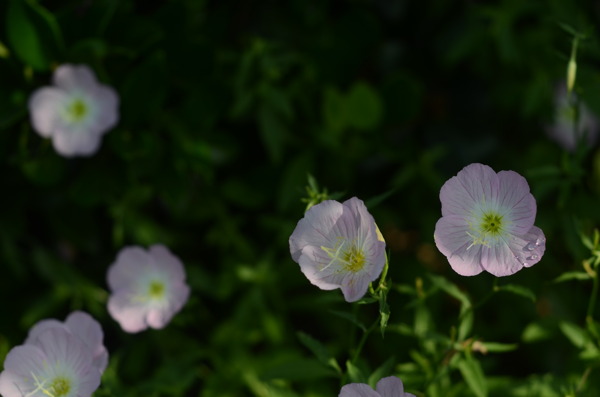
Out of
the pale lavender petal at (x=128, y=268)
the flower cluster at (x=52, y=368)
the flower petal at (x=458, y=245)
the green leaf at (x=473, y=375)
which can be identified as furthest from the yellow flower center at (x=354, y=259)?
the pale lavender petal at (x=128, y=268)

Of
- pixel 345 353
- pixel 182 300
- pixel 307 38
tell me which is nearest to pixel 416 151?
pixel 307 38

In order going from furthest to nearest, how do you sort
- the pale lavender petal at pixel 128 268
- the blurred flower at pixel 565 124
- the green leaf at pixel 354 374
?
the blurred flower at pixel 565 124 < the pale lavender petal at pixel 128 268 < the green leaf at pixel 354 374

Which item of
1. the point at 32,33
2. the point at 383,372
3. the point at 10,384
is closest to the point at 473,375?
the point at 383,372

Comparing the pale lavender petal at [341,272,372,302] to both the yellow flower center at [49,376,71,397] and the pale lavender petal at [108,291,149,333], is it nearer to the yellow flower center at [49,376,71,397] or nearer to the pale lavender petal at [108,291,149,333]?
the yellow flower center at [49,376,71,397]

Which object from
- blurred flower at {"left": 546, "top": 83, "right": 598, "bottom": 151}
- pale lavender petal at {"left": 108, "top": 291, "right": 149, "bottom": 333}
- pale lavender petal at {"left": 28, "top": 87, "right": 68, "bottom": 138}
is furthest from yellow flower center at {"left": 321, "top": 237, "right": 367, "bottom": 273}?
blurred flower at {"left": 546, "top": 83, "right": 598, "bottom": 151}

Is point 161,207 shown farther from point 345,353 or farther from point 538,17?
point 538,17

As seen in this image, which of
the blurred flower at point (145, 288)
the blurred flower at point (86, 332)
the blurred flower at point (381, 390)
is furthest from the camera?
the blurred flower at point (145, 288)

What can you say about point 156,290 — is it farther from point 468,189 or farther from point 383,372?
point 468,189

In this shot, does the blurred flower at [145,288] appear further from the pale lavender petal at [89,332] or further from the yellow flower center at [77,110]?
the yellow flower center at [77,110]
